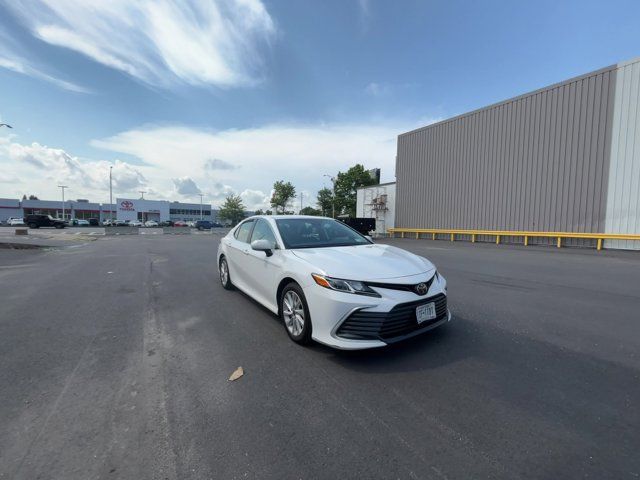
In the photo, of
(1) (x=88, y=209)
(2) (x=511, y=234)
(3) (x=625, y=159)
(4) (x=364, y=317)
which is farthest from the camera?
(1) (x=88, y=209)

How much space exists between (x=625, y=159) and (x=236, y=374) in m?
20.1

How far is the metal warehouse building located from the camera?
15.2 m

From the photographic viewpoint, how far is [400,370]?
3.01m

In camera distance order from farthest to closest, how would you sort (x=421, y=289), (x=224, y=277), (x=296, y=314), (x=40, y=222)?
1. (x=40, y=222)
2. (x=224, y=277)
3. (x=296, y=314)
4. (x=421, y=289)

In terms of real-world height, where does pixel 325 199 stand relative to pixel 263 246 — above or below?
above

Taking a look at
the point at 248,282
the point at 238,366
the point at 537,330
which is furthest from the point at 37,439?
the point at 537,330

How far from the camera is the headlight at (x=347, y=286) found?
3.08 m

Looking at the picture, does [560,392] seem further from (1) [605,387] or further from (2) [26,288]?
(2) [26,288]

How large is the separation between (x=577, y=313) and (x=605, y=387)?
8.22 feet

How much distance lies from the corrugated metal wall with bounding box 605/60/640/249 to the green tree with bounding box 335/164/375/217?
4660 cm

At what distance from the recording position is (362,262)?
11.5 ft

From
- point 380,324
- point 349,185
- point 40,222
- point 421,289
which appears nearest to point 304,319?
point 380,324

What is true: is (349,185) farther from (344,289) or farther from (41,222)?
(344,289)

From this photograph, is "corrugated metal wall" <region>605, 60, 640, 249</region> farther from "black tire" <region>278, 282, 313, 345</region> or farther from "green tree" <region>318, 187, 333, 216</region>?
"green tree" <region>318, 187, 333, 216</region>
